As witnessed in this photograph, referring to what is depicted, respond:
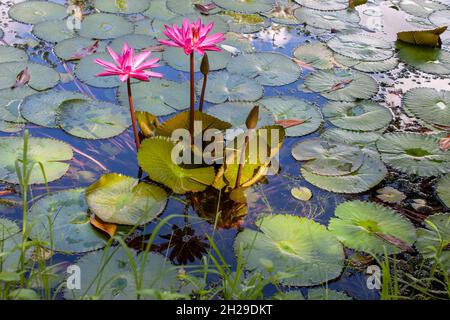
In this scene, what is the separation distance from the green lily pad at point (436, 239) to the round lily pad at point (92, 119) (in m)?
1.55

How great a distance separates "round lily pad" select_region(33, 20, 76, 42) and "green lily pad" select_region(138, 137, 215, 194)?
1.52 metres

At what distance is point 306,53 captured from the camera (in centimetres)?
362

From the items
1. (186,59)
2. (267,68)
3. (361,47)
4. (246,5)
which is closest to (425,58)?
(361,47)

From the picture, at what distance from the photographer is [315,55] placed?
3598mm

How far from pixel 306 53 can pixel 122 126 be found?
1445mm

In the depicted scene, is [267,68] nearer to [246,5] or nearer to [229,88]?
[229,88]

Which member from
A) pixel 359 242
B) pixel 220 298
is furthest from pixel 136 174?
pixel 359 242

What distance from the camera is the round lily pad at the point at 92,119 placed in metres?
2.79

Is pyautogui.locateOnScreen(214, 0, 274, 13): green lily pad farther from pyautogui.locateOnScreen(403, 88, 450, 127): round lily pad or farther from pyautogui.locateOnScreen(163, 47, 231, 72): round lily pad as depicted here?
pyautogui.locateOnScreen(403, 88, 450, 127): round lily pad

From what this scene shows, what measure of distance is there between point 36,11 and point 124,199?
7.02 ft

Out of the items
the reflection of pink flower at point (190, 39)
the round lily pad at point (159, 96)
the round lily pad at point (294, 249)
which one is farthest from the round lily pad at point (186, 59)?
the round lily pad at point (294, 249)

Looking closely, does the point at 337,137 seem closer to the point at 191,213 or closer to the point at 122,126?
the point at 191,213

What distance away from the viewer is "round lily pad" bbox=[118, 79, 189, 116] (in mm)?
2979
